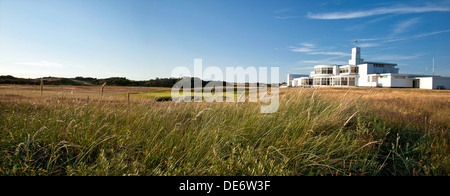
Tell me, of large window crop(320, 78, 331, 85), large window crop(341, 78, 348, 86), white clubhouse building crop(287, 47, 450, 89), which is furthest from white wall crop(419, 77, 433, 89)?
large window crop(320, 78, 331, 85)

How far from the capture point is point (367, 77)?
4138 centimetres

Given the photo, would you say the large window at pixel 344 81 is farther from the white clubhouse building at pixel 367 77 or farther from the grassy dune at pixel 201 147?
the grassy dune at pixel 201 147

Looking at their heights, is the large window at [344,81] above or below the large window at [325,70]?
below

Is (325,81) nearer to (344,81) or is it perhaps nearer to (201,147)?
(344,81)

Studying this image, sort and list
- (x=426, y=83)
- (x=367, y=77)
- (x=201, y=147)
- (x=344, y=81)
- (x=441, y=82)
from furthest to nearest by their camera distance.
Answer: (x=344, y=81) → (x=367, y=77) → (x=426, y=83) → (x=441, y=82) → (x=201, y=147)

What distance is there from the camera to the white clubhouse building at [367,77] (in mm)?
34681

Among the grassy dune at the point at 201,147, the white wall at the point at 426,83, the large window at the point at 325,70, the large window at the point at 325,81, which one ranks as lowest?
the grassy dune at the point at 201,147

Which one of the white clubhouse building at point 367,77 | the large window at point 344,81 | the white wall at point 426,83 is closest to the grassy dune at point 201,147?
the white clubhouse building at point 367,77

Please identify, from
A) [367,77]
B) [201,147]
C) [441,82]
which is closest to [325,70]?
[367,77]

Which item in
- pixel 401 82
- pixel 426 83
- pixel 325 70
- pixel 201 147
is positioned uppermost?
pixel 325 70

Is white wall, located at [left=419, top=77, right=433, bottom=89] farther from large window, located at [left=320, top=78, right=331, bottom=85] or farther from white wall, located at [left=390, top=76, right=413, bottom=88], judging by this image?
large window, located at [left=320, top=78, right=331, bottom=85]
